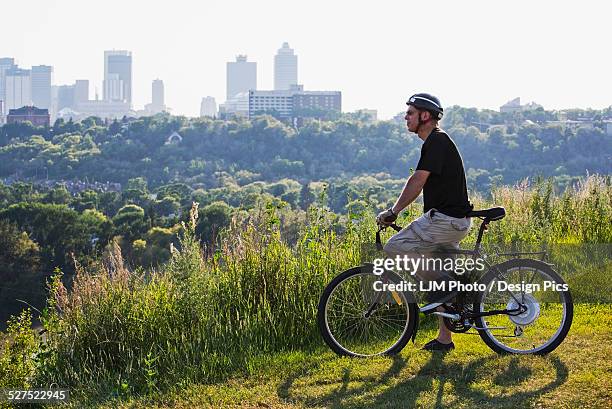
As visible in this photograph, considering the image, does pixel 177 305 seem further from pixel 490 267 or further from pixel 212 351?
pixel 490 267

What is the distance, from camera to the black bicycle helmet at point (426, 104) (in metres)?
5.28

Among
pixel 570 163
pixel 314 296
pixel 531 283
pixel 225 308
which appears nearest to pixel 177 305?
pixel 225 308

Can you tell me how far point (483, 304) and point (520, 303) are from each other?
0.76ft

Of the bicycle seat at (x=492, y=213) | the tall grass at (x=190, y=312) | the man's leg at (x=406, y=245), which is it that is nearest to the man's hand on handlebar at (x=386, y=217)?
the man's leg at (x=406, y=245)

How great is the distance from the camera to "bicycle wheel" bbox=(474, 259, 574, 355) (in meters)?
5.32

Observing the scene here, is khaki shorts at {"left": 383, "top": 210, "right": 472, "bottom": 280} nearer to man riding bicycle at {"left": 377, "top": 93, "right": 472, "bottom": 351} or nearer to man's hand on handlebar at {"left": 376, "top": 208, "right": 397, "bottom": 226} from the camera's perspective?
man riding bicycle at {"left": 377, "top": 93, "right": 472, "bottom": 351}

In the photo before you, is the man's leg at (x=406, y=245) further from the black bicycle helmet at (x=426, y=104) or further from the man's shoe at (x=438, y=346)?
the black bicycle helmet at (x=426, y=104)

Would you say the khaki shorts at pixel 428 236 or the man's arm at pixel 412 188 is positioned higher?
the man's arm at pixel 412 188

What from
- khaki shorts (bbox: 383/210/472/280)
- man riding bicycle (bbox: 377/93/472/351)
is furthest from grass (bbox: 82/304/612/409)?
man riding bicycle (bbox: 377/93/472/351)

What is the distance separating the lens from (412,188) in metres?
5.10

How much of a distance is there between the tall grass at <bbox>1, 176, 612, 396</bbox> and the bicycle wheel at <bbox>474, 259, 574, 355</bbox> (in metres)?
1.28

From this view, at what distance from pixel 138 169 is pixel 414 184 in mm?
109439

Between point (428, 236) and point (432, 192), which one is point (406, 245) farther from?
point (432, 192)

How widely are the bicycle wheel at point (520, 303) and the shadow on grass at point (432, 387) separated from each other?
138 millimetres
